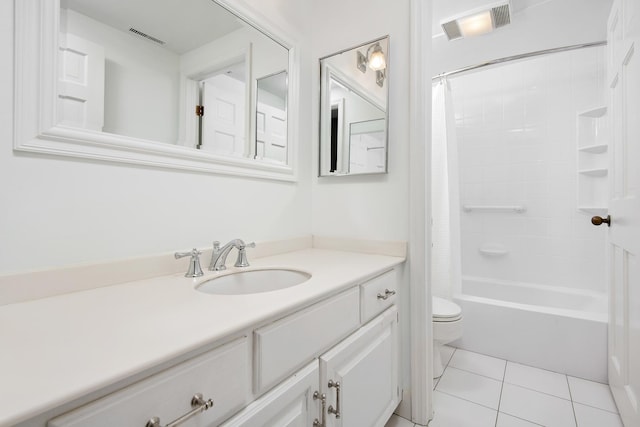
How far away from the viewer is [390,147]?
1.43m

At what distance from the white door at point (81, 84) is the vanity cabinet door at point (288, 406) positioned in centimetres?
86

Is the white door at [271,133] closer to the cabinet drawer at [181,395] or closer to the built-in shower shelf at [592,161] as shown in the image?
the cabinet drawer at [181,395]

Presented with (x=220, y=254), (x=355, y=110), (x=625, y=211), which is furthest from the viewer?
(x=355, y=110)

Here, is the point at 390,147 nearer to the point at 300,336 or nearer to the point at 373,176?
the point at 373,176

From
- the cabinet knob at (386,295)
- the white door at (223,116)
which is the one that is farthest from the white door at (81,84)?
the cabinet knob at (386,295)

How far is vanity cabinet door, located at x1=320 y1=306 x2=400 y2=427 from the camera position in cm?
88

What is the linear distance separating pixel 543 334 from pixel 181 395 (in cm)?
207

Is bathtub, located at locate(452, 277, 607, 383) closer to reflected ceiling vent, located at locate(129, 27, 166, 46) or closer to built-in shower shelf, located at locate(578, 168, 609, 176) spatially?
built-in shower shelf, located at locate(578, 168, 609, 176)

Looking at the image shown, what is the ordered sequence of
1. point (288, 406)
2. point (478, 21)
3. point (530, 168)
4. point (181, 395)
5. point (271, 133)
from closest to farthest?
point (181, 395) → point (288, 406) → point (271, 133) → point (478, 21) → point (530, 168)

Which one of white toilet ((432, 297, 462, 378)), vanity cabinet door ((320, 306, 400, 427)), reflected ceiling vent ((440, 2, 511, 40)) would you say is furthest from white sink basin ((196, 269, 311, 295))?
reflected ceiling vent ((440, 2, 511, 40))

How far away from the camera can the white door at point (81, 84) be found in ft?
2.61

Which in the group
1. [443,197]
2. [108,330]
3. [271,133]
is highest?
[271,133]

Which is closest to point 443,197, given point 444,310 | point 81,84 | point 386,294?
point 444,310

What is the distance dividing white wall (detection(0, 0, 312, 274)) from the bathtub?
5.21ft
